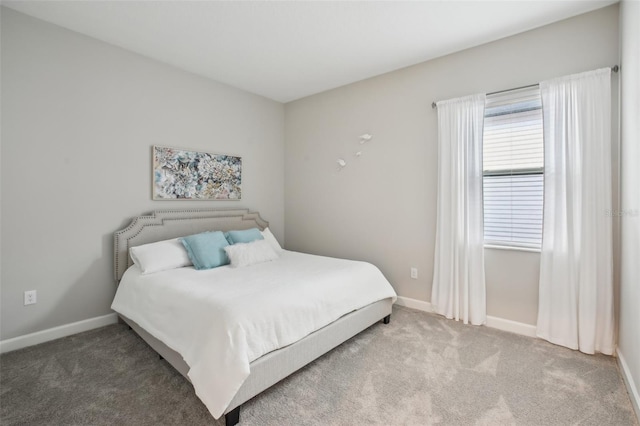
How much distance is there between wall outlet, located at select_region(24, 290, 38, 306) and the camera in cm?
253

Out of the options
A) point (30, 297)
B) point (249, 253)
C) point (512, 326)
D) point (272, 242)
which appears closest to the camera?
point (30, 297)

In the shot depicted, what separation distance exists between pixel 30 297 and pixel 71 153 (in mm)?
1267

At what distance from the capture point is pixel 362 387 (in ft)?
6.47

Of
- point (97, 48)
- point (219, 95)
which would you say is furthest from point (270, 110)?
point (97, 48)

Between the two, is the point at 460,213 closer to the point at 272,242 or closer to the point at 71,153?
the point at 272,242

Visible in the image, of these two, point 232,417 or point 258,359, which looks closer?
point 232,417

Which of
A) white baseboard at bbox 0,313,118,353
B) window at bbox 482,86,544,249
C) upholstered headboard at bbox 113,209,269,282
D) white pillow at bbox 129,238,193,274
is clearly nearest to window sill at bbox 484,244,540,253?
window at bbox 482,86,544,249

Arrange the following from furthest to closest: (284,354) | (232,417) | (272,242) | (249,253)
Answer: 1. (272,242)
2. (249,253)
3. (284,354)
4. (232,417)

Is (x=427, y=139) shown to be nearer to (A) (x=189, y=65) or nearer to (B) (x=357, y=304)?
(B) (x=357, y=304)

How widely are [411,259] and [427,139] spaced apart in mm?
1333

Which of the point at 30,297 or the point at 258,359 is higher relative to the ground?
the point at 30,297

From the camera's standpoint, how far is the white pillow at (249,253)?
9.78ft

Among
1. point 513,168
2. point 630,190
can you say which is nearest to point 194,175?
point 513,168

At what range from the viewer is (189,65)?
3.39m
